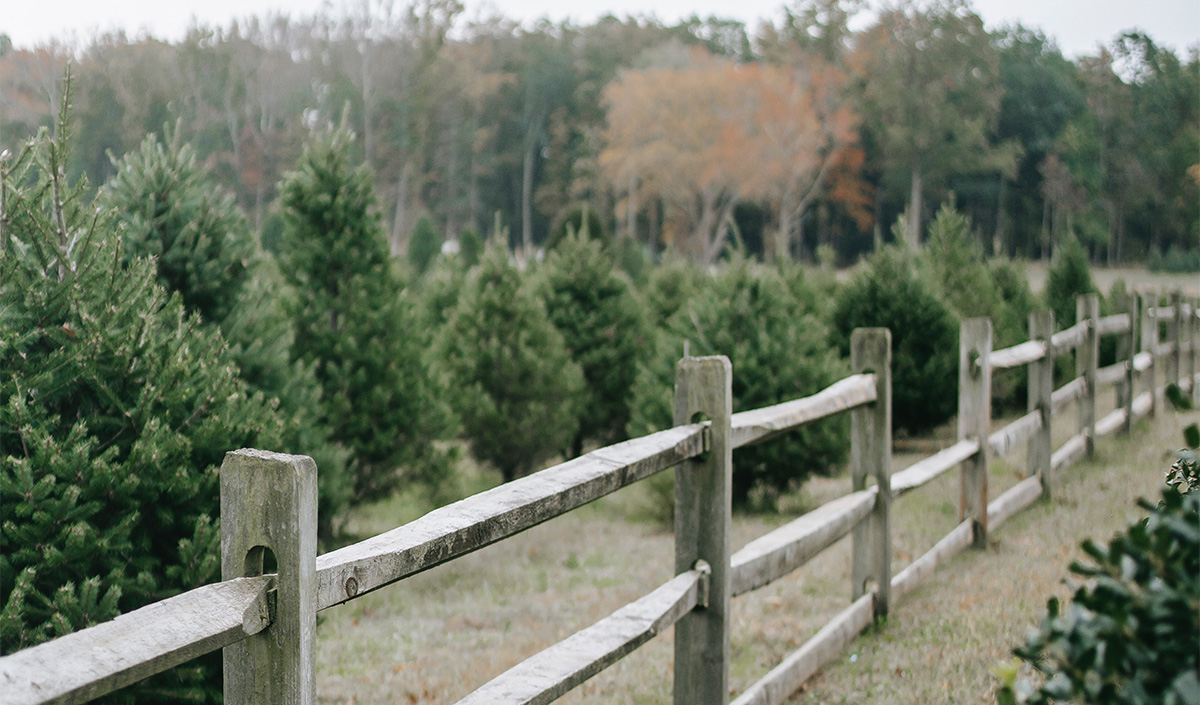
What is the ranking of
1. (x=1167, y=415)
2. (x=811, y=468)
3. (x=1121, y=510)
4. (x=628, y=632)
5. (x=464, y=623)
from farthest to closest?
(x=1167, y=415)
(x=811, y=468)
(x=1121, y=510)
(x=464, y=623)
(x=628, y=632)

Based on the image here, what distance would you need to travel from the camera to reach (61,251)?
3.08 metres

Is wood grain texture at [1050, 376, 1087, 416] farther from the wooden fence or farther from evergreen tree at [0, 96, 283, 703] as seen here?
evergreen tree at [0, 96, 283, 703]

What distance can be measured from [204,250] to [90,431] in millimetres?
1997

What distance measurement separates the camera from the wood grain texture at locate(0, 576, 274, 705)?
4.52 ft

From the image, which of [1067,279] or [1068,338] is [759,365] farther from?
[1067,279]

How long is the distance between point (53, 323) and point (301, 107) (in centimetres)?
3502

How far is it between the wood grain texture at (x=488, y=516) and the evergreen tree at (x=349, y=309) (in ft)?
13.9

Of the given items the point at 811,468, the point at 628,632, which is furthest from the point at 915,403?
the point at 628,632

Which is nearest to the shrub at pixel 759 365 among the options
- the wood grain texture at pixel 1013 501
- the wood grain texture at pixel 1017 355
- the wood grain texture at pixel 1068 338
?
the wood grain texture at pixel 1013 501

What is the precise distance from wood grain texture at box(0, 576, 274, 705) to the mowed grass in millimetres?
2840

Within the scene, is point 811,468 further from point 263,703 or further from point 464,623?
point 263,703

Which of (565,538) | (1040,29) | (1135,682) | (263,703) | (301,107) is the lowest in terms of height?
(565,538)

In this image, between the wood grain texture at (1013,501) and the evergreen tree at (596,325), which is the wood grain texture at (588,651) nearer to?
the wood grain texture at (1013,501)

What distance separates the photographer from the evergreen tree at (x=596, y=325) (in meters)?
10.5
